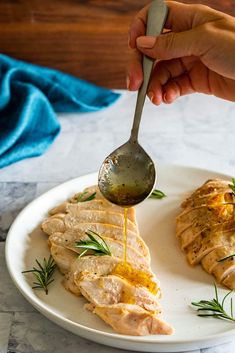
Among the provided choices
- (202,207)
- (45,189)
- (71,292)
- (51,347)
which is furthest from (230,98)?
(51,347)

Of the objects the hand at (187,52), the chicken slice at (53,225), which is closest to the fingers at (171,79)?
the hand at (187,52)

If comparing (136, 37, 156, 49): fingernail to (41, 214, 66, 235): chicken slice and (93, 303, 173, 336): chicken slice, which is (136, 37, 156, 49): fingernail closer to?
(41, 214, 66, 235): chicken slice

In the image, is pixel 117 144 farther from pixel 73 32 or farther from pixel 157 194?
pixel 73 32

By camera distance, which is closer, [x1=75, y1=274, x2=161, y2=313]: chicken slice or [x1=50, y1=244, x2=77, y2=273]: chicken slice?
[x1=75, y1=274, x2=161, y2=313]: chicken slice

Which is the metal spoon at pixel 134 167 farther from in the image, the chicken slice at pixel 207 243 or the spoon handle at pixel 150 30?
the chicken slice at pixel 207 243

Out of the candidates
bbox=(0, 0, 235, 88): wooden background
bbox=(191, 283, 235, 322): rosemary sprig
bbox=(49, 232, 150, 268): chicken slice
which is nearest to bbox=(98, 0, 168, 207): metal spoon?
bbox=(49, 232, 150, 268): chicken slice

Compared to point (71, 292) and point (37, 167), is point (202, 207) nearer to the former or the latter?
point (71, 292)
